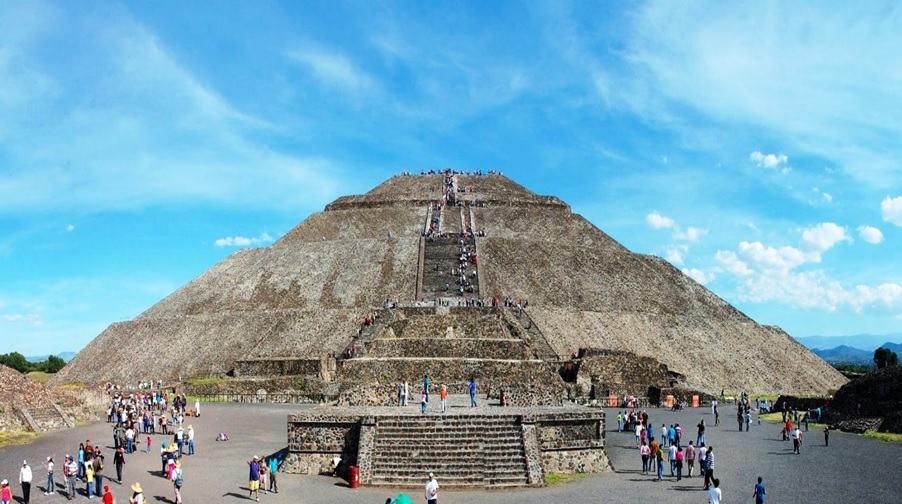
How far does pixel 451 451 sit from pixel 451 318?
2189 centimetres

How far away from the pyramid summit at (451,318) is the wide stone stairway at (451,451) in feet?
45.0

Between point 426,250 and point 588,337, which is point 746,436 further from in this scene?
point 426,250

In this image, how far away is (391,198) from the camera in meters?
78.2

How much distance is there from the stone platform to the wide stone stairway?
0.08 feet

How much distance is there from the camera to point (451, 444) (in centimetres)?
2050

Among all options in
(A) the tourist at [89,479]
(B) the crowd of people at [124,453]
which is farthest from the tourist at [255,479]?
(A) the tourist at [89,479]

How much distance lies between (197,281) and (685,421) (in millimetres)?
41183

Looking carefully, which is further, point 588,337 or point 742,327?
point 742,327

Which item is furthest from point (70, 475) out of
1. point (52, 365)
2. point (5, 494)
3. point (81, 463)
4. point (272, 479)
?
point (52, 365)

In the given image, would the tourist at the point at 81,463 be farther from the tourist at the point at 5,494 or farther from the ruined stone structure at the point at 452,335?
the ruined stone structure at the point at 452,335

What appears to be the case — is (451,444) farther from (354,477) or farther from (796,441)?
(796,441)

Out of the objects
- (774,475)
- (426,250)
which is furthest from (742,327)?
(774,475)

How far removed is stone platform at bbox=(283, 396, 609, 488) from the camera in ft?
65.1

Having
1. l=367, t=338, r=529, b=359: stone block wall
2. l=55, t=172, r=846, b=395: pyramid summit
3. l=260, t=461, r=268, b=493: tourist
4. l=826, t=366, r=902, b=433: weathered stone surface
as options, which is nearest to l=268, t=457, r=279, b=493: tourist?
l=260, t=461, r=268, b=493: tourist
